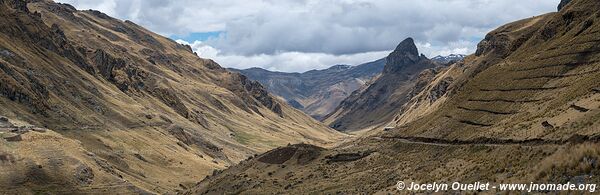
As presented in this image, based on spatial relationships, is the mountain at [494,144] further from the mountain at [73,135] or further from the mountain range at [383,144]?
the mountain at [73,135]

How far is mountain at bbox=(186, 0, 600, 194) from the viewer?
129 feet

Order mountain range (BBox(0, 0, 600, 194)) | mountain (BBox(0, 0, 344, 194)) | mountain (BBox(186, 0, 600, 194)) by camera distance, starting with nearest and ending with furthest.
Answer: mountain (BBox(186, 0, 600, 194)) → mountain range (BBox(0, 0, 600, 194)) → mountain (BBox(0, 0, 344, 194))

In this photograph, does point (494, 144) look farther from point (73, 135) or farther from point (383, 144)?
point (73, 135)

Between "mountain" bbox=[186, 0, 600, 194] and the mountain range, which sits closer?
"mountain" bbox=[186, 0, 600, 194]

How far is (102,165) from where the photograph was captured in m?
112

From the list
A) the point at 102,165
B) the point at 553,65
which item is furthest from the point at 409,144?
the point at 102,165

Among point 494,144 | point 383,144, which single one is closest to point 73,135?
point 383,144

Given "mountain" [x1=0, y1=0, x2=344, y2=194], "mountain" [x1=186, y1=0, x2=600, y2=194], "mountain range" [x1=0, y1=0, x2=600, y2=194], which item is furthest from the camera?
"mountain" [x1=0, y1=0, x2=344, y2=194]

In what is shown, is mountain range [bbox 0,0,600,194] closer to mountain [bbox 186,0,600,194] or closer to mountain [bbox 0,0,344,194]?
mountain [bbox 186,0,600,194]

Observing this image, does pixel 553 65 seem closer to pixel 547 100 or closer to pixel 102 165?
pixel 547 100

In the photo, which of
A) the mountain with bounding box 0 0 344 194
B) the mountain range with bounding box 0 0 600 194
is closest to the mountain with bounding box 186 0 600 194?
the mountain range with bounding box 0 0 600 194

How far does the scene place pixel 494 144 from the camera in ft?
174

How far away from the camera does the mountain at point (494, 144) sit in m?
39.2

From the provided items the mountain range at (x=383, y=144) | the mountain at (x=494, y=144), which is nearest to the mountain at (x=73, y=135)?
the mountain range at (x=383, y=144)
